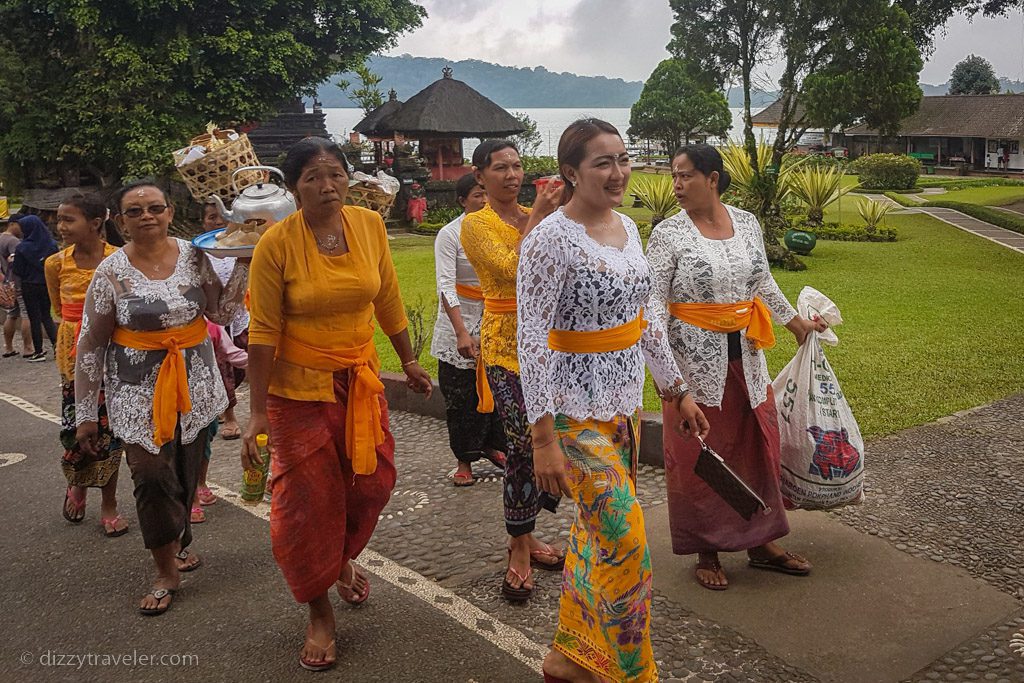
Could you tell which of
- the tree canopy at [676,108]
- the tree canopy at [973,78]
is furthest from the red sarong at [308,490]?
the tree canopy at [973,78]

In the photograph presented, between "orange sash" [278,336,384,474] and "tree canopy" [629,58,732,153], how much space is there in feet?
163

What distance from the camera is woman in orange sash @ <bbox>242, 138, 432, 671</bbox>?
342 cm

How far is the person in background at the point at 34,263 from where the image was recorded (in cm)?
977

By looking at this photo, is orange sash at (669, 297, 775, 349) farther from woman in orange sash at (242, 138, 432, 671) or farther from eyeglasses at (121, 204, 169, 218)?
eyeglasses at (121, 204, 169, 218)

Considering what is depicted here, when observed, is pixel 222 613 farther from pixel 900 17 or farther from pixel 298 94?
pixel 900 17

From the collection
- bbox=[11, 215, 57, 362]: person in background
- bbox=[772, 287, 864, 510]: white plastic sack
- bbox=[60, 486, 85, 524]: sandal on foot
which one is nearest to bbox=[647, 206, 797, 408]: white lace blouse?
bbox=[772, 287, 864, 510]: white plastic sack

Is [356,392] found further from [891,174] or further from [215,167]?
[891,174]

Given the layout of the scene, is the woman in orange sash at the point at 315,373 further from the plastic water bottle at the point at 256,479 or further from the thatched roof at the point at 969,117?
the thatched roof at the point at 969,117

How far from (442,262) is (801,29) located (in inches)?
1101

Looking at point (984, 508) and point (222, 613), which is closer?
point (222, 613)

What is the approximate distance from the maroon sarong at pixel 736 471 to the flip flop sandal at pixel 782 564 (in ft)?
0.39

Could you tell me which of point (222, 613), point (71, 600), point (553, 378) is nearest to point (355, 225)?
point (553, 378)

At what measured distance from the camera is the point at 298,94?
80.8 feet

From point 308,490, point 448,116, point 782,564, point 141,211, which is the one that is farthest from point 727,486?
point 448,116
